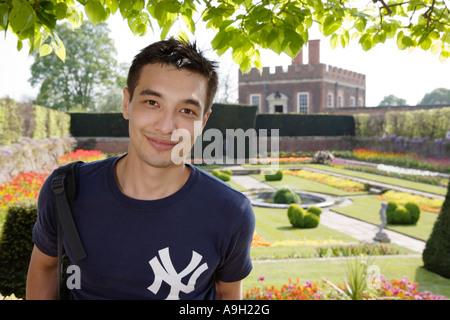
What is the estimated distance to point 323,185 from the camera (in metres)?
17.7

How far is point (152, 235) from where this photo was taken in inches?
65.5

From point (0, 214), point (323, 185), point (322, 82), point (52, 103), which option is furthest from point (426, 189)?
point (52, 103)

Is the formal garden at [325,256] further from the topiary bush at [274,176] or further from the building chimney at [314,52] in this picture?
the building chimney at [314,52]

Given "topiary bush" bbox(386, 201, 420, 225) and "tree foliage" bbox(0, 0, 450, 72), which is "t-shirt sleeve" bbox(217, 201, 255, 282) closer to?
"tree foliage" bbox(0, 0, 450, 72)

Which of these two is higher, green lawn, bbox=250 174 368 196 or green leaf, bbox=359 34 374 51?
green leaf, bbox=359 34 374 51

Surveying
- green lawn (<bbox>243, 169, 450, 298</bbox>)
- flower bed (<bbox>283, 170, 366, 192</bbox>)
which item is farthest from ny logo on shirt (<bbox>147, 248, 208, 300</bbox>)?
flower bed (<bbox>283, 170, 366, 192</bbox>)

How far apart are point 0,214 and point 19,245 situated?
1435mm

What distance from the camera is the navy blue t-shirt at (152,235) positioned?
1.66 metres

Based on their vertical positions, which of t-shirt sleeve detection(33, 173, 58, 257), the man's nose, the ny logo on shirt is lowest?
the ny logo on shirt

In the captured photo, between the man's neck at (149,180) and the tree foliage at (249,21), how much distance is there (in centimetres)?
86

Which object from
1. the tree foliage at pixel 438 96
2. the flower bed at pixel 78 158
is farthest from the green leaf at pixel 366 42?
the tree foliage at pixel 438 96

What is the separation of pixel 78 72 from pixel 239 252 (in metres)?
41.9

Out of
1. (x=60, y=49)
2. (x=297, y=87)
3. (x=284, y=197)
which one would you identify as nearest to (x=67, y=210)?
(x=60, y=49)

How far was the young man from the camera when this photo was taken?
5.48ft
